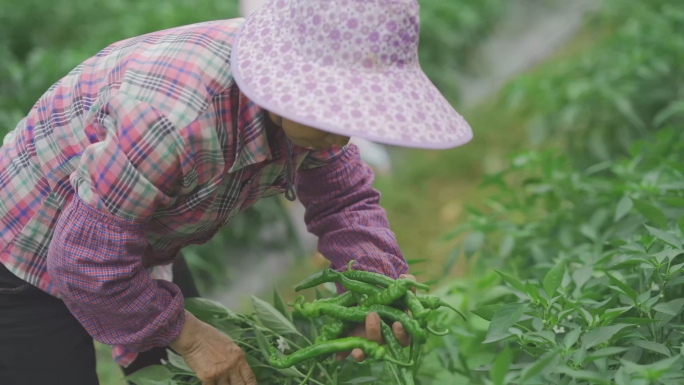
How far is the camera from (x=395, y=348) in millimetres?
1639

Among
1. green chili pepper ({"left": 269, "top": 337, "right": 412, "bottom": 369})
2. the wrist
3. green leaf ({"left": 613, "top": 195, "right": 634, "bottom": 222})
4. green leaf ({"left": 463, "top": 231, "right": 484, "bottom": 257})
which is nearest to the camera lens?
green chili pepper ({"left": 269, "top": 337, "right": 412, "bottom": 369})

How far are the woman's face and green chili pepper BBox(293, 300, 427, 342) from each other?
355 mm

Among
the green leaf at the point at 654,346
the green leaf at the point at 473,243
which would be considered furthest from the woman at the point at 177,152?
the green leaf at the point at 473,243

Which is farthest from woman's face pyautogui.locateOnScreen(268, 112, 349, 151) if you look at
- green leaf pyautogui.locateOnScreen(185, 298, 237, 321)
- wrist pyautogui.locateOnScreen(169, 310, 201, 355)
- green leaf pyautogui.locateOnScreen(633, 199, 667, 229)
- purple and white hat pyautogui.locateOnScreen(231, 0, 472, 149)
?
green leaf pyautogui.locateOnScreen(633, 199, 667, 229)

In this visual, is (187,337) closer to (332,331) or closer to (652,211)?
(332,331)

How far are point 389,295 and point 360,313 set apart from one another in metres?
0.07

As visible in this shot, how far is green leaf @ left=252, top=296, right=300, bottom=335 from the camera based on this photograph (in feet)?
6.22

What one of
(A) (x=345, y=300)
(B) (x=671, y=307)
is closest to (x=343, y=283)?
(A) (x=345, y=300)

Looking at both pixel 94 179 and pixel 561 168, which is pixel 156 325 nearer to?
pixel 94 179

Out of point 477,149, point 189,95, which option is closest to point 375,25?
point 189,95

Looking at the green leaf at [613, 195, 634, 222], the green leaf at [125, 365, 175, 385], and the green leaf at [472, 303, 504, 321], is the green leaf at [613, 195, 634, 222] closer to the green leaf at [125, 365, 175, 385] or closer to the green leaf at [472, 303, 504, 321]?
the green leaf at [472, 303, 504, 321]

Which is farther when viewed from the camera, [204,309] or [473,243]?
[473,243]

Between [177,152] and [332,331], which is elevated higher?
[177,152]

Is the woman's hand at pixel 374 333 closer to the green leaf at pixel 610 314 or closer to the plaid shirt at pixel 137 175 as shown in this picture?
the plaid shirt at pixel 137 175
